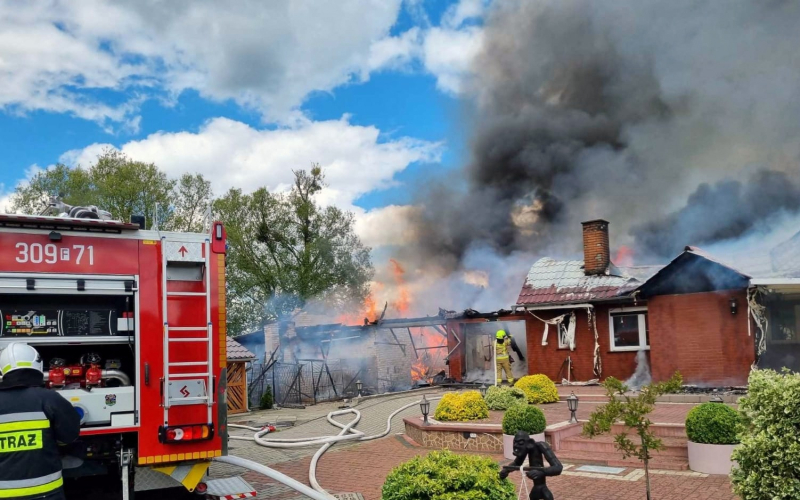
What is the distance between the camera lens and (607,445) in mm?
9586

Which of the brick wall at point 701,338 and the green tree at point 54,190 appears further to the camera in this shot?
the green tree at point 54,190

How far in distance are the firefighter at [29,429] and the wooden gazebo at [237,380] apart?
16.5 m

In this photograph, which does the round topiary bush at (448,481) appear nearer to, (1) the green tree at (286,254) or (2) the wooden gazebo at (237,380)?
(2) the wooden gazebo at (237,380)

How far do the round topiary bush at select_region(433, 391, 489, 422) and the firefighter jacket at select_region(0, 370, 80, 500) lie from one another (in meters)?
7.97

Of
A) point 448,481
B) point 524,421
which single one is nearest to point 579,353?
point 524,421

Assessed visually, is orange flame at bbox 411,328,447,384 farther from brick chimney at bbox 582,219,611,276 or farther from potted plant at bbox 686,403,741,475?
potted plant at bbox 686,403,741,475

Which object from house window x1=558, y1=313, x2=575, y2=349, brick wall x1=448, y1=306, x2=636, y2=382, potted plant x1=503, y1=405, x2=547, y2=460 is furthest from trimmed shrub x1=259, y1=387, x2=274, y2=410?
potted plant x1=503, y1=405, x2=547, y2=460

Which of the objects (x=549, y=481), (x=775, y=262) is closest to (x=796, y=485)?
(x=549, y=481)

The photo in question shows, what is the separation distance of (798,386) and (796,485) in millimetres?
753

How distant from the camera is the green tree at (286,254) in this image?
3659 centimetres

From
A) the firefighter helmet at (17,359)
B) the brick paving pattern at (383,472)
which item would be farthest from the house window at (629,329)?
the firefighter helmet at (17,359)

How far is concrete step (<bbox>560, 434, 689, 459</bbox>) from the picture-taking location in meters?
8.98

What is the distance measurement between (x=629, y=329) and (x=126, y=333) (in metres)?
15.1

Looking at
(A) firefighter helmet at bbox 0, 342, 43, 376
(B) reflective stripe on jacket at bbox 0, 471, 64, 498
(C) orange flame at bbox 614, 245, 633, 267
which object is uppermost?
(C) orange flame at bbox 614, 245, 633, 267
